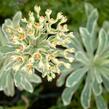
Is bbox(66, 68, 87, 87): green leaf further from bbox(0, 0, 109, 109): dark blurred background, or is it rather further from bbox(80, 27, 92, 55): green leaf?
bbox(0, 0, 109, 109): dark blurred background

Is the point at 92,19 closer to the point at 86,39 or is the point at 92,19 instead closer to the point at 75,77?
the point at 86,39

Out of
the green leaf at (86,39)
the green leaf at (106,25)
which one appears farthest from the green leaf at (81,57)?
the green leaf at (106,25)

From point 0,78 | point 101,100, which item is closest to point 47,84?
point 101,100

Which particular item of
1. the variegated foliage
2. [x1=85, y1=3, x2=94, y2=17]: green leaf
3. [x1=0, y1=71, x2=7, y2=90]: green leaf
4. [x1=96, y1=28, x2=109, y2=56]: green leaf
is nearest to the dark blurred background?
[x1=85, y1=3, x2=94, y2=17]: green leaf

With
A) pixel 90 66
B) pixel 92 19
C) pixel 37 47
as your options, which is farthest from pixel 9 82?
pixel 92 19

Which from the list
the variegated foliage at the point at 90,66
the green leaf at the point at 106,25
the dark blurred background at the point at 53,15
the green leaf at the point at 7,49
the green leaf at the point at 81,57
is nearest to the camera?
the green leaf at the point at 7,49

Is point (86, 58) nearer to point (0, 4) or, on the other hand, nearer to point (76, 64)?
point (76, 64)

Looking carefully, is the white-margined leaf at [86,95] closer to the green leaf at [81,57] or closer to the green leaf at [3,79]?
the green leaf at [81,57]

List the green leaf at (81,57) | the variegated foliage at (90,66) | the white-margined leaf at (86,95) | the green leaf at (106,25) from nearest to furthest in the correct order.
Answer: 1. the green leaf at (81,57)
2. the variegated foliage at (90,66)
3. the white-margined leaf at (86,95)
4. the green leaf at (106,25)
